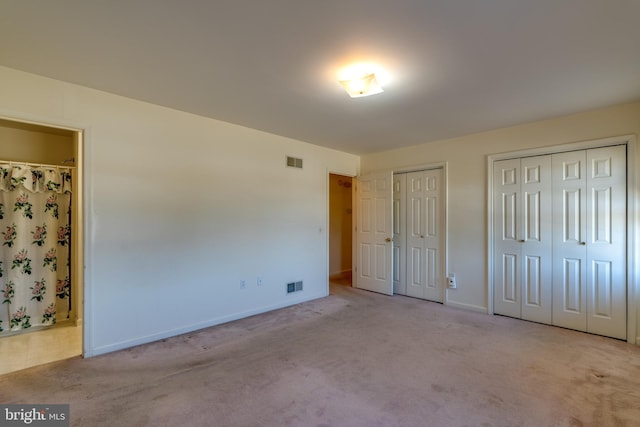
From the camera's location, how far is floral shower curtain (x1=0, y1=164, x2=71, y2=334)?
321 centimetres

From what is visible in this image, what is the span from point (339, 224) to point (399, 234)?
2.08 m

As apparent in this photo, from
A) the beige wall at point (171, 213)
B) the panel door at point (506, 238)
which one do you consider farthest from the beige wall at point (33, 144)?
the panel door at point (506, 238)

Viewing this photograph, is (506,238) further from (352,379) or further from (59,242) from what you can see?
(59,242)

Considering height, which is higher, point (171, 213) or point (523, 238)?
point (171, 213)

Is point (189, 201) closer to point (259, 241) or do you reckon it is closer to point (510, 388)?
point (259, 241)

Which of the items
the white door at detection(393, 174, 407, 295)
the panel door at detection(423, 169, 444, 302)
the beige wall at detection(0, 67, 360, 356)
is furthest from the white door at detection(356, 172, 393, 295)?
the beige wall at detection(0, 67, 360, 356)

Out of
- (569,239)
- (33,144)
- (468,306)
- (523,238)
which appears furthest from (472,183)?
(33,144)

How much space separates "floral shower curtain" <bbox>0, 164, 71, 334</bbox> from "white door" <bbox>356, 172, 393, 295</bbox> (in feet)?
13.7

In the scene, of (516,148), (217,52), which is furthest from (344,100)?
(516,148)

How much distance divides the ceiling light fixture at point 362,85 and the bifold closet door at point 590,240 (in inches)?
102

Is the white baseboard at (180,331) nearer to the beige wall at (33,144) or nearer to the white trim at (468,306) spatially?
the white trim at (468,306)

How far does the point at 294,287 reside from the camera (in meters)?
4.32

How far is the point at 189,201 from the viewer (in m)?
3.26

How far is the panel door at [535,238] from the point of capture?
11.5 feet
